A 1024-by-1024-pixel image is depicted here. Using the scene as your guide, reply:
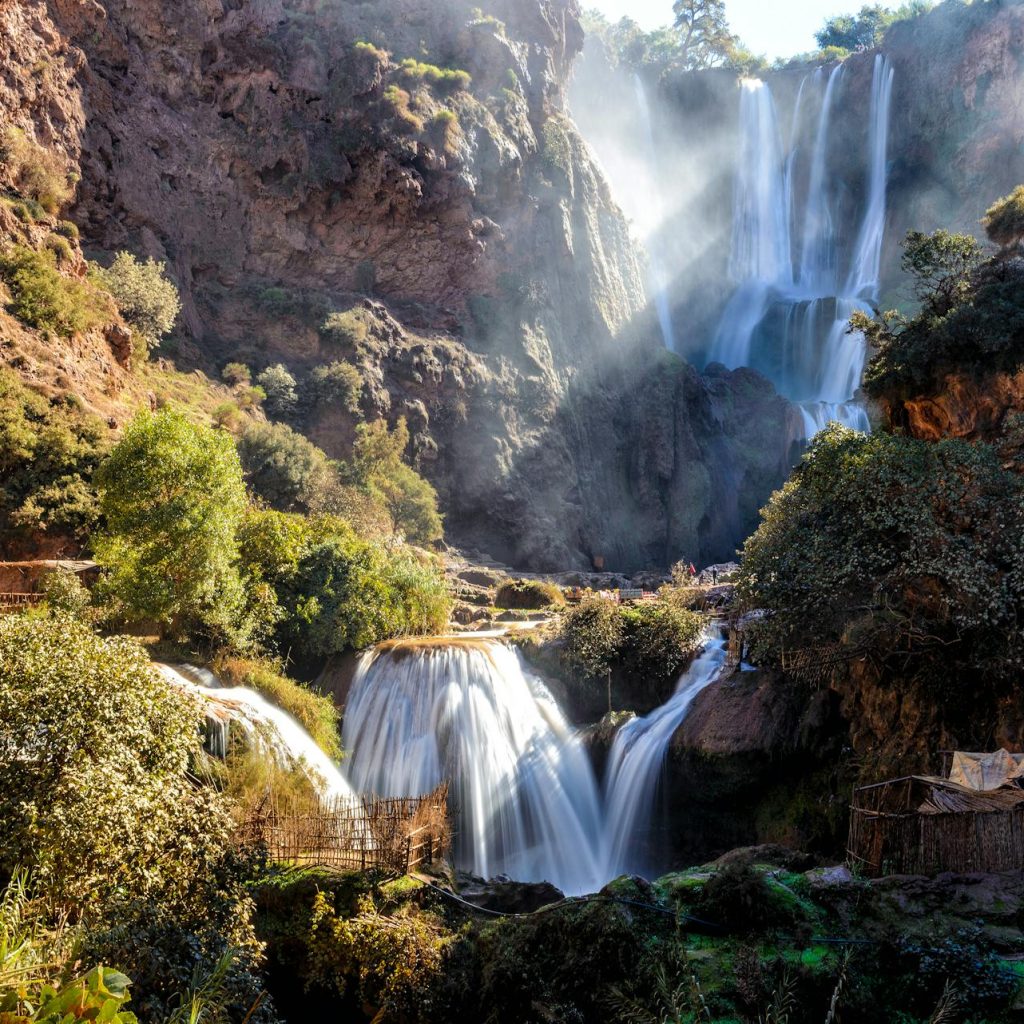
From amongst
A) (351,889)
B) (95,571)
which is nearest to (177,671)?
(95,571)

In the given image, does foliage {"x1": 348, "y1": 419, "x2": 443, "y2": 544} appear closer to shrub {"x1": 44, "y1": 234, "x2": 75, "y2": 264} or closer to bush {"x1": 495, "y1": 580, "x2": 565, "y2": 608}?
bush {"x1": 495, "y1": 580, "x2": 565, "y2": 608}

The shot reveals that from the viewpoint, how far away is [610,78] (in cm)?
6216

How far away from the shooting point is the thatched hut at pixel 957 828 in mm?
9758

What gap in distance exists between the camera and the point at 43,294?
77.5 ft

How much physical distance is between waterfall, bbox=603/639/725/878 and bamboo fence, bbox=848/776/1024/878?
6128mm

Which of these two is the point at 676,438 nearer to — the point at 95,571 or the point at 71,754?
the point at 95,571

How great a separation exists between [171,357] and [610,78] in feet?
148

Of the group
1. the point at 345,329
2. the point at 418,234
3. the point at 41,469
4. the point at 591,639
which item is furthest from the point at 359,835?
the point at 418,234

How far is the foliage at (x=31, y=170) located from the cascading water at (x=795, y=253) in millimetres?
40314

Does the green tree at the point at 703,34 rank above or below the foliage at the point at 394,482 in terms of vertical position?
above

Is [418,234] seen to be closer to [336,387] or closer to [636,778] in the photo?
[336,387]

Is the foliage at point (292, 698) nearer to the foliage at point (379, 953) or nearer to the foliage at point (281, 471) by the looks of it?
the foliage at point (379, 953)

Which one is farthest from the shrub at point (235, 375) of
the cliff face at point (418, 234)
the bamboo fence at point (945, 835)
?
the bamboo fence at point (945, 835)

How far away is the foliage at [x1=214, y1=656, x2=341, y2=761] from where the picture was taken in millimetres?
17391
